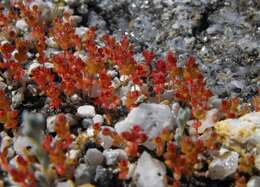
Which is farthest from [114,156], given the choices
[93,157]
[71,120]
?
[71,120]

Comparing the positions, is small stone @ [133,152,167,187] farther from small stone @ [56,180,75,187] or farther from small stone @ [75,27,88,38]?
small stone @ [75,27,88,38]

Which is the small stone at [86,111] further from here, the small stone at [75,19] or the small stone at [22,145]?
the small stone at [75,19]

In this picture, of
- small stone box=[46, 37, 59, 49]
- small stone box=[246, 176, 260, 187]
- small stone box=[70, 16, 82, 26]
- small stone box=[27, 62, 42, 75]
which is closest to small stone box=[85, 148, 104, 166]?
small stone box=[246, 176, 260, 187]

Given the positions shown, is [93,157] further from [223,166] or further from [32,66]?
[32,66]

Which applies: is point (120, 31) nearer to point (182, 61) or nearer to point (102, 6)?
point (102, 6)

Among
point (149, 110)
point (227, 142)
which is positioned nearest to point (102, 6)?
point (149, 110)
